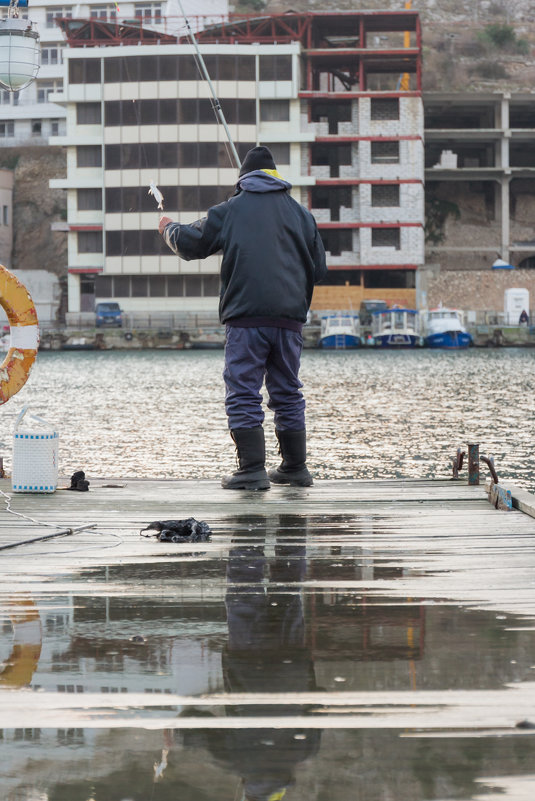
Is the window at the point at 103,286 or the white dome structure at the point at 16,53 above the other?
the window at the point at 103,286

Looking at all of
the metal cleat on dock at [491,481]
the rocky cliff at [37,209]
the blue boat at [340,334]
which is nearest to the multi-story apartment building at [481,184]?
the blue boat at [340,334]

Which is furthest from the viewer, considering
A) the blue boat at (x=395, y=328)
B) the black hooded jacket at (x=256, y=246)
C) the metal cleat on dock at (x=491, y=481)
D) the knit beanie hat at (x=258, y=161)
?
the blue boat at (x=395, y=328)

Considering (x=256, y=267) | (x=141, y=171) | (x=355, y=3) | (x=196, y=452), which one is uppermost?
(x=355, y=3)

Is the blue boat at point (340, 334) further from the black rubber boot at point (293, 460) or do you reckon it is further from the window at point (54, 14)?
the black rubber boot at point (293, 460)

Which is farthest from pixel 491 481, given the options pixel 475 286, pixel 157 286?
pixel 475 286

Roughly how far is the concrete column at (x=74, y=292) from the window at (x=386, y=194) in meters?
18.0

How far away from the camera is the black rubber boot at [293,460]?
302 inches

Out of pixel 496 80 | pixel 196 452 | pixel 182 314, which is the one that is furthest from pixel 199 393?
pixel 496 80

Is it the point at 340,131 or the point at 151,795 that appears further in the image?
the point at 340,131

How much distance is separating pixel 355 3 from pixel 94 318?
71.9m

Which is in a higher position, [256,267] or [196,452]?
[256,267]

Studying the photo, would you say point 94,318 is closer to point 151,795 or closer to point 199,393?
point 199,393

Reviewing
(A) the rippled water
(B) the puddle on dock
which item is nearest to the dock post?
(B) the puddle on dock

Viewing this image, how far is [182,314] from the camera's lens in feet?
230
